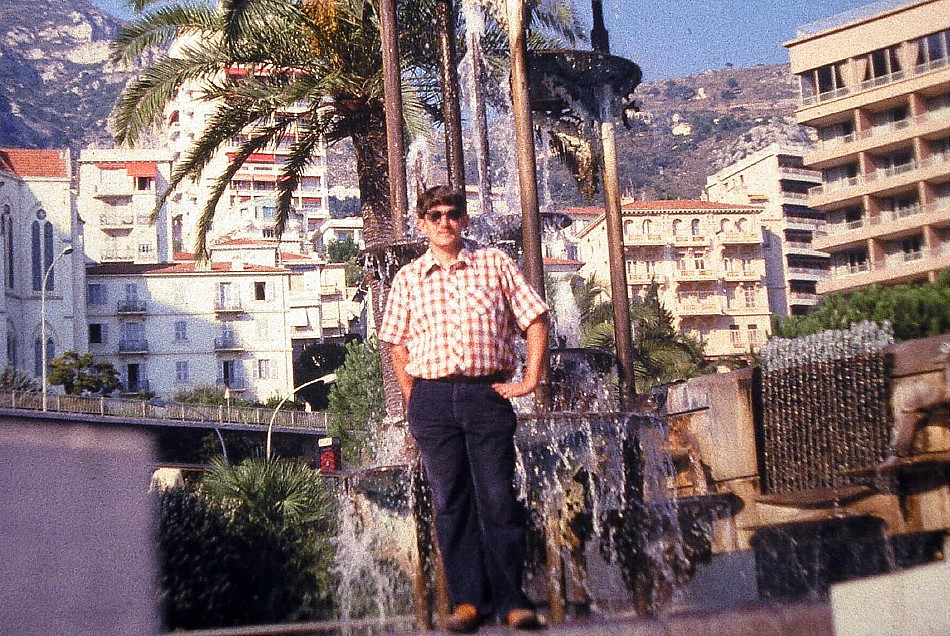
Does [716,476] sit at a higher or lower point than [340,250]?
lower

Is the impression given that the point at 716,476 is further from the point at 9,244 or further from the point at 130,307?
the point at 130,307

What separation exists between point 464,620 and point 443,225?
5.65 feet

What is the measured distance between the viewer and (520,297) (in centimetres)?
564

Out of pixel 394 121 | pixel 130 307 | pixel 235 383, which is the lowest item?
pixel 235 383

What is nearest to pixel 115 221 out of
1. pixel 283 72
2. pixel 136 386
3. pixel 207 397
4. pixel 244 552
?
pixel 136 386

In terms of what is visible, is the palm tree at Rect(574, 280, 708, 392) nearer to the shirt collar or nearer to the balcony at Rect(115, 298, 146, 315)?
the balcony at Rect(115, 298, 146, 315)

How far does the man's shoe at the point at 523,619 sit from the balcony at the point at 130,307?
3088 inches

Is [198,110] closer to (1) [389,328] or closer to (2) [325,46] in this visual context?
(2) [325,46]

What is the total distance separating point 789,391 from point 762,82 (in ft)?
619

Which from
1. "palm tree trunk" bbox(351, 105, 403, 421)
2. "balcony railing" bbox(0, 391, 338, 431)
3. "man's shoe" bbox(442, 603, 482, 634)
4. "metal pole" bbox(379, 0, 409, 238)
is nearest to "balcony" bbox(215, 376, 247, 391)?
"balcony railing" bbox(0, 391, 338, 431)

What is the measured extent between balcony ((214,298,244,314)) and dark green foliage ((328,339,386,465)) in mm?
29179

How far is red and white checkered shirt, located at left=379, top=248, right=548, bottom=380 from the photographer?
547cm

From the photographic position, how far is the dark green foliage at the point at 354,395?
48684 mm

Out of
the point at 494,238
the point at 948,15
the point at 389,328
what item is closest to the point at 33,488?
the point at 494,238
